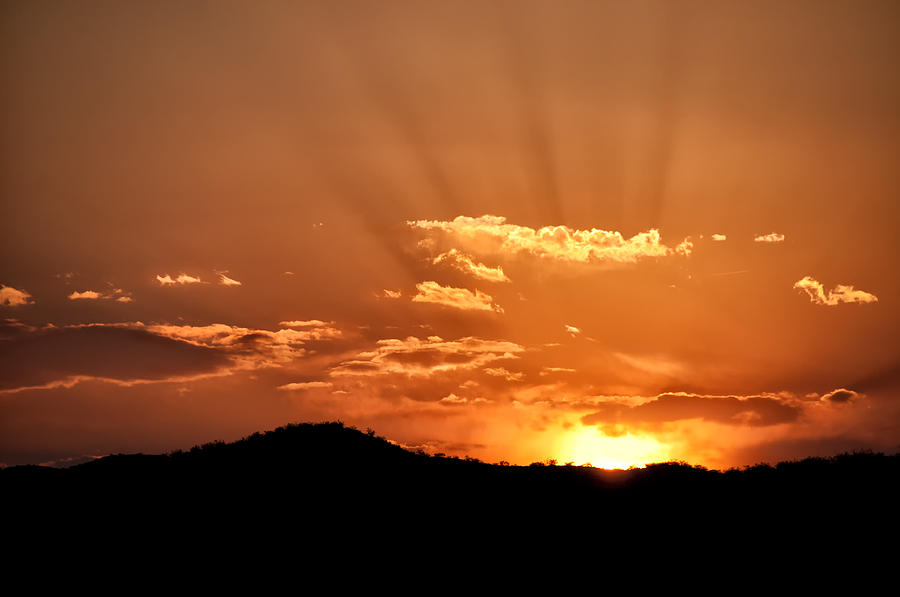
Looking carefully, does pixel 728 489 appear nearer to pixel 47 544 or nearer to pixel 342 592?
pixel 342 592

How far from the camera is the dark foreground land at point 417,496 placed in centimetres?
4362

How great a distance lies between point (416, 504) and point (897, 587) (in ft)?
88.9

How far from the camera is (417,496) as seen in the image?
48125mm

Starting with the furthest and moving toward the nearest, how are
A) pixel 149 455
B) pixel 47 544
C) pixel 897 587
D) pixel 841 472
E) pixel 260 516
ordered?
pixel 149 455 → pixel 841 472 → pixel 260 516 → pixel 47 544 → pixel 897 587

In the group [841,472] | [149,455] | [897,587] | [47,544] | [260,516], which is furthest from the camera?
[149,455]

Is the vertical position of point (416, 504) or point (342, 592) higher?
point (416, 504)

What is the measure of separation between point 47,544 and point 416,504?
71.3ft

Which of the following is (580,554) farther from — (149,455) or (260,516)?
(149,455)

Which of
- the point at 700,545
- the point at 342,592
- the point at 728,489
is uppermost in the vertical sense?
the point at 728,489

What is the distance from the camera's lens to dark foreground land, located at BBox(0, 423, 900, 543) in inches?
1718

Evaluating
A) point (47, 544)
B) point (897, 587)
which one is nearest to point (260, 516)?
point (47, 544)

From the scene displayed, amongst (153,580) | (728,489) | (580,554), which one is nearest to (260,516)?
(153,580)

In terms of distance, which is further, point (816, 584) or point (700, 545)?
point (700, 545)

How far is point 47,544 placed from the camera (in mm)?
41500
